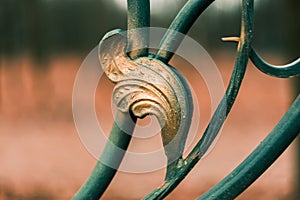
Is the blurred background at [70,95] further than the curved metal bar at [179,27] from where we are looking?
Yes

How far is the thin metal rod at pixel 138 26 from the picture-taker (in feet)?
1.59

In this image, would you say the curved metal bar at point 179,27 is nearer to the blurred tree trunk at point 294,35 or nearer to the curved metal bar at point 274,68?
the curved metal bar at point 274,68

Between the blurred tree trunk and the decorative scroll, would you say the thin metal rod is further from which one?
the blurred tree trunk

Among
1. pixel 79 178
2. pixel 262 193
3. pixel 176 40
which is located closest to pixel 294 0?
pixel 262 193

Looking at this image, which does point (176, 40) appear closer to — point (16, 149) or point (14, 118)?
point (14, 118)

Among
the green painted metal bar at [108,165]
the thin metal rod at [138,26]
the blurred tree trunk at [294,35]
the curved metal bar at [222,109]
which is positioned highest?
the thin metal rod at [138,26]

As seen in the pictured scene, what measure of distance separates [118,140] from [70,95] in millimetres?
4033

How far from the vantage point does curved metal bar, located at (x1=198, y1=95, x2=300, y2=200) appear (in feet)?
1.49

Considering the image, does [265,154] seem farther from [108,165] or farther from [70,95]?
[70,95]

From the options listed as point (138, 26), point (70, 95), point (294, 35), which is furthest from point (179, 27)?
point (70, 95)

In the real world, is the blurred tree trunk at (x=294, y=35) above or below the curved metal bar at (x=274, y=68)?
below

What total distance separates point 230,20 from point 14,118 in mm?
1339

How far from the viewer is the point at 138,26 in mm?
489

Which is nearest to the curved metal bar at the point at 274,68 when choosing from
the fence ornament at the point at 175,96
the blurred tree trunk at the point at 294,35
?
the fence ornament at the point at 175,96
